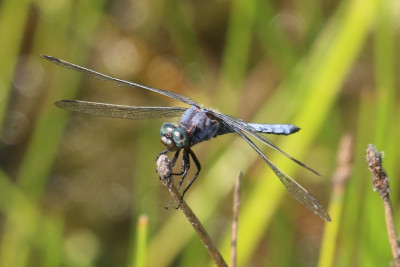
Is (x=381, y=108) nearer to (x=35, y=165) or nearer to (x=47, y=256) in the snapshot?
(x=47, y=256)

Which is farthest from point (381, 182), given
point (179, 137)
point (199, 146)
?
point (199, 146)

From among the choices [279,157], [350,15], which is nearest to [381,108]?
[279,157]

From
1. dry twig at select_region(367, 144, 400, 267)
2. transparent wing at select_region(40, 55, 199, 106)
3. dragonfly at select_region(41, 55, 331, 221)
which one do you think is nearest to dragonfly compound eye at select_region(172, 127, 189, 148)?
dragonfly at select_region(41, 55, 331, 221)

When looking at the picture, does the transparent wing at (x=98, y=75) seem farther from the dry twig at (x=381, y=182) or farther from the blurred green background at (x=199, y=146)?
the dry twig at (x=381, y=182)

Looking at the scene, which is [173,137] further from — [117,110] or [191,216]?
[191,216]

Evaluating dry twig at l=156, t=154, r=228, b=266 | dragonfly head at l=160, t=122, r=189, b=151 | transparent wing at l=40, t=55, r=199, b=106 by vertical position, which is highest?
transparent wing at l=40, t=55, r=199, b=106

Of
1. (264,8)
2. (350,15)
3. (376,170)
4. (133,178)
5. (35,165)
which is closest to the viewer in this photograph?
(376,170)

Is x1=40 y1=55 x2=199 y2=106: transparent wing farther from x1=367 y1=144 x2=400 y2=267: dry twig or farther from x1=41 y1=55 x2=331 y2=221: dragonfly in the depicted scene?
x1=367 y1=144 x2=400 y2=267: dry twig
